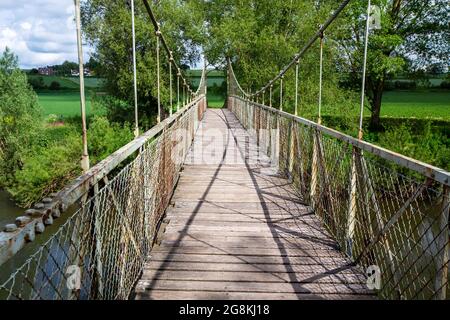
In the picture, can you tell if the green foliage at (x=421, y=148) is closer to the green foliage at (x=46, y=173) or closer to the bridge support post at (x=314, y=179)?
the bridge support post at (x=314, y=179)

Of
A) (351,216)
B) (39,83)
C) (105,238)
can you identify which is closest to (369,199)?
(351,216)

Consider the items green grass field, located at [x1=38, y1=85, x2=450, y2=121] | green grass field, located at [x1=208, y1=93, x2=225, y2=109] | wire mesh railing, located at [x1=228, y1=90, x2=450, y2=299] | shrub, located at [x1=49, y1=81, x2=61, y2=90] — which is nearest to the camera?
wire mesh railing, located at [x1=228, y1=90, x2=450, y2=299]

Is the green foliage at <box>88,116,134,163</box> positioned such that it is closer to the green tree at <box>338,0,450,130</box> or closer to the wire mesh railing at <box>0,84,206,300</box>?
the green tree at <box>338,0,450,130</box>

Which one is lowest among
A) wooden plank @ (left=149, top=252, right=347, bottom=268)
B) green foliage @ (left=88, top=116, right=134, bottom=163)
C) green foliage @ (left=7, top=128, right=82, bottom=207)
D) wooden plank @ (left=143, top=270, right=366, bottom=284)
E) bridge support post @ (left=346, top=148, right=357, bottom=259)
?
green foliage @ (left=7, top=128, right=82, bottom=207)

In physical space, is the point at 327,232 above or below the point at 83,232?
below

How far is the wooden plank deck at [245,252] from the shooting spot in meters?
2.17

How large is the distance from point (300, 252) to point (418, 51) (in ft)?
59.2

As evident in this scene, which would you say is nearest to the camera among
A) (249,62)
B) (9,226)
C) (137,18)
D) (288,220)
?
(9,226)

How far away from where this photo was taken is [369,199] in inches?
101

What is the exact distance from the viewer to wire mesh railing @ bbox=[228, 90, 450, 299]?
161cm

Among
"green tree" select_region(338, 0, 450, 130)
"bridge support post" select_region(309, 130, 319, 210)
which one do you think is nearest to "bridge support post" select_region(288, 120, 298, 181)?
"bridge support post" select_region(309, 130, 319, 210)

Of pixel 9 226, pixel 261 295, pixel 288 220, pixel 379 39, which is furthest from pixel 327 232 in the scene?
pixel 379 39

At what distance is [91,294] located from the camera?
1.60 m
